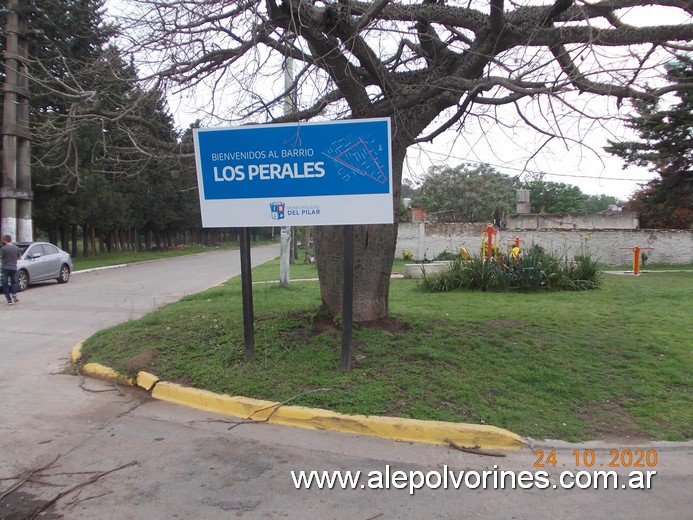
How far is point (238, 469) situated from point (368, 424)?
1.24 metres

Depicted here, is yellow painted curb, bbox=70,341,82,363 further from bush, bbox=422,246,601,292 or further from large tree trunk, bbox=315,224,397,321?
bush, bbox=422,246,601,292

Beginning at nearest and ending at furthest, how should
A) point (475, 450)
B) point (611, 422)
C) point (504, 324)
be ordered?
point (475, 450)
point (611, 422)
point (504, 324)

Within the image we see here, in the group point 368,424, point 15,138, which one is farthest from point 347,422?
point 15,138

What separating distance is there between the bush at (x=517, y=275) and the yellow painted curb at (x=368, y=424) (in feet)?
27.4

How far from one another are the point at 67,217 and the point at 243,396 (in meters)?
25.3

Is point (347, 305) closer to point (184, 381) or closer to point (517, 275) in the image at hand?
point (184, 381)

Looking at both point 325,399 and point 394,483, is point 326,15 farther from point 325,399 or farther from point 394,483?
point 394,483

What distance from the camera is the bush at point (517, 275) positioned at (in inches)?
493

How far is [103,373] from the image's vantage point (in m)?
6.39

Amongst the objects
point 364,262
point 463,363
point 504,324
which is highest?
point 364,262

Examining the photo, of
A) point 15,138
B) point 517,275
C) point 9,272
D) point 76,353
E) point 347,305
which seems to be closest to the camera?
point 347,305

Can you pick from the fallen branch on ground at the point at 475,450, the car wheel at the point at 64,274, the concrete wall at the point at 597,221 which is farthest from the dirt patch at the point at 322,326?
the concrete wall at the point at 597,221

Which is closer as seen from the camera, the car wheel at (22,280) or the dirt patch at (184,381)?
the dirt patch at (184,381)
